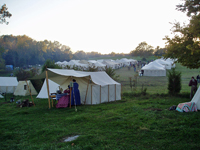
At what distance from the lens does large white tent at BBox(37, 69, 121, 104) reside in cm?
1062

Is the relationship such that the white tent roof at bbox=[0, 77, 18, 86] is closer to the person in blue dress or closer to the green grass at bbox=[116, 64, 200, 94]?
the person in blue dress

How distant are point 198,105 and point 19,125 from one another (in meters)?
7.26

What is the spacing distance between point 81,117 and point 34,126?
172cm

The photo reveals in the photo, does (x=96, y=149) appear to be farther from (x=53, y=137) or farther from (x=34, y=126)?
(x=34, y=126)

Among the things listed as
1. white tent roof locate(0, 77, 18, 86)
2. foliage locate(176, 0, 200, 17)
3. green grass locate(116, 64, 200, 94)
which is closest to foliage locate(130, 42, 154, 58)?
→ green grass locate(116, 64, 200, 94)

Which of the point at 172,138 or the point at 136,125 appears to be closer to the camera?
the point at 172,138

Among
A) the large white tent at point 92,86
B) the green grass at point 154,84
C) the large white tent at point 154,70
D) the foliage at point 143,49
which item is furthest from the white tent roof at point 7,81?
the foliage at point 143,49

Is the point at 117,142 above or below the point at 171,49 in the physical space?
below

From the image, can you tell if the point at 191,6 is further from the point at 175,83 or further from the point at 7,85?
the point at 7,85

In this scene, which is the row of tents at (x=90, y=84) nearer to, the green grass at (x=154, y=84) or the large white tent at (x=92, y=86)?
the large white tent at (x=92, y=86)

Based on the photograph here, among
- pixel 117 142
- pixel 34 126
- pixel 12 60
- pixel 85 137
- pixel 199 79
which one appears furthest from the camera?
pixel 12 60

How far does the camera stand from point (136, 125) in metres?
6.06

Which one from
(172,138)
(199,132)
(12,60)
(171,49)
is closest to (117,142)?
(172,138)

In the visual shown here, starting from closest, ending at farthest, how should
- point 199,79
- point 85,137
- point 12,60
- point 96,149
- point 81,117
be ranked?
point 96,149 → point 85,137 → point 81,117 → point 199,79 → point 12,60
